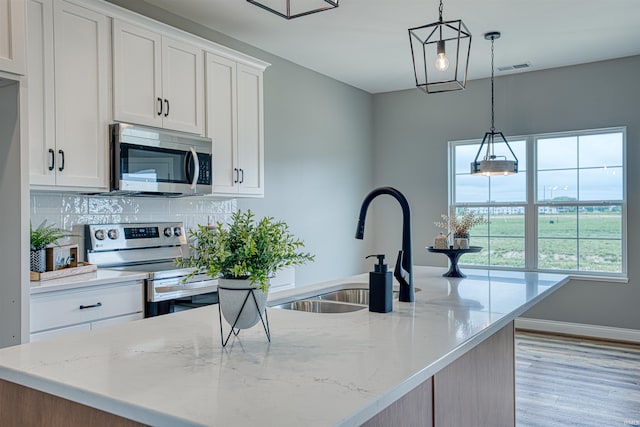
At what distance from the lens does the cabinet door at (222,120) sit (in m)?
3.59

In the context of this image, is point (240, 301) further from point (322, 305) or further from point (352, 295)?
point (352, 295)

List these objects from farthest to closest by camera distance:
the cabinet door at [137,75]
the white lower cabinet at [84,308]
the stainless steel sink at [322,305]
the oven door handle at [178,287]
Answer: the cabinet door at [137,75], the oven door handle at [178,287], the white lower cabinet at [84,308], the stainless steel sink at [322,305]

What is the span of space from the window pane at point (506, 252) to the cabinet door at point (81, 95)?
13.4 feet

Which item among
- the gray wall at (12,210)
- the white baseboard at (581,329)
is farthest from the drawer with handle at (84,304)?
the white baseboard at (581,329)

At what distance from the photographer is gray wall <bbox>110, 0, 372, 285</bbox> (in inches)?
184

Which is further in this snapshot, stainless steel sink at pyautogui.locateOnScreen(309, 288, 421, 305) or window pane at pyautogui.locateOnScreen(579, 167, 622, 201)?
window pane at pyautogui.locateOnScreen(579, 167, 622, 201)

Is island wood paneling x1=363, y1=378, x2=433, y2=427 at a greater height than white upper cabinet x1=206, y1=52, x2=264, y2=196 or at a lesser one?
lesser

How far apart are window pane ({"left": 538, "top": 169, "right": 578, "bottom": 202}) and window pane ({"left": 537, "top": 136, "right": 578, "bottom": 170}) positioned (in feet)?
0.23

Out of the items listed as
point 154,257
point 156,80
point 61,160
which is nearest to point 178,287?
point 154,257

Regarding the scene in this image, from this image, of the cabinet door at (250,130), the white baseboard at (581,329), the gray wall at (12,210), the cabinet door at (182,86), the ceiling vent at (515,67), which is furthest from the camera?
the ceiling vent at (515,67)

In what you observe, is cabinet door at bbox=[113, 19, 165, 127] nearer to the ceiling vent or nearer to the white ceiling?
the white ceiling

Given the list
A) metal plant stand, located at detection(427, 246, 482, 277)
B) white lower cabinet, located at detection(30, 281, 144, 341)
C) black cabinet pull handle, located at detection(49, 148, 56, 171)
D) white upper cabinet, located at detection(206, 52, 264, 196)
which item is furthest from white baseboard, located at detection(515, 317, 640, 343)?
black cabinet pull handle, located at detection(49, 148, 56, 171)

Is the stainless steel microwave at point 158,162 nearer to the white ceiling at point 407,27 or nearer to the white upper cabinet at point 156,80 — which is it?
the white upper cabinet at point 156,80

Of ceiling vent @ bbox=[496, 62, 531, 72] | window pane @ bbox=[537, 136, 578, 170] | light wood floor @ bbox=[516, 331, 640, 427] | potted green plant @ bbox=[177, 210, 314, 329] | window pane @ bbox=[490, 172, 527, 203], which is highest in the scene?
ceiling vent @ bbox=[496, 62, 531, 72]
